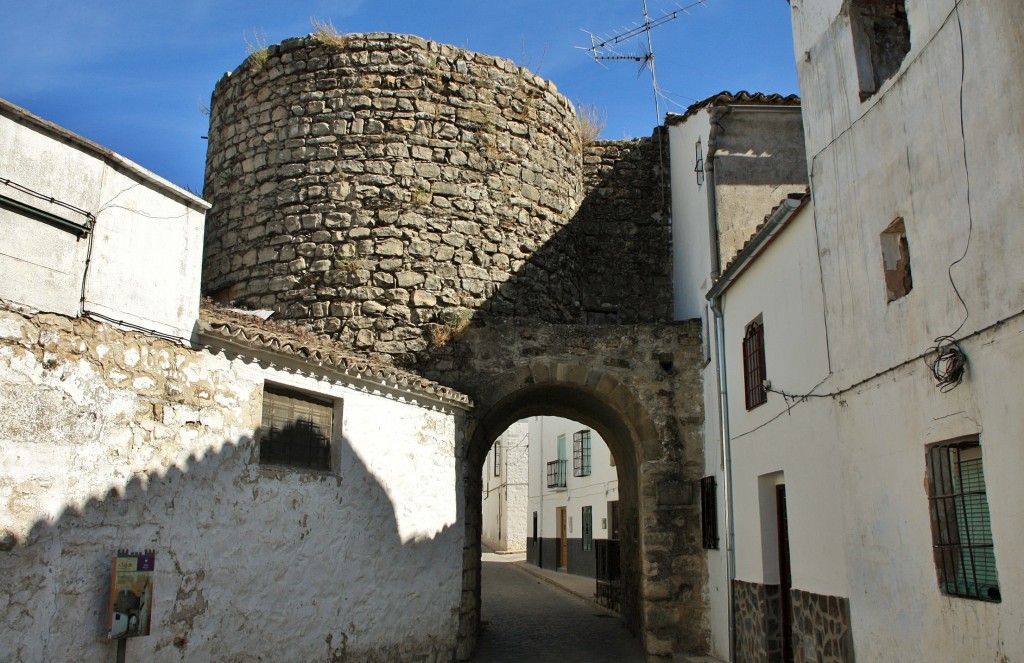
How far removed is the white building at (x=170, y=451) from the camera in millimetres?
5270

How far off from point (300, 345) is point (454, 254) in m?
3.46

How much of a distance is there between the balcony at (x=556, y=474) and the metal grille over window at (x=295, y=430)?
17.4 m

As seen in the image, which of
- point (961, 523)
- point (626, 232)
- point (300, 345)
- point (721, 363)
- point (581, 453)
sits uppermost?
point (626, 232)

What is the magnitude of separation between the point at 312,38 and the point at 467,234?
3186 mm

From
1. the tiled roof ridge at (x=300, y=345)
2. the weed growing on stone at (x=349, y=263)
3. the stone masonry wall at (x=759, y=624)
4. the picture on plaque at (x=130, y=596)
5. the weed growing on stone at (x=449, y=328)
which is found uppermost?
the weed growing on stone at (x=349, y=263)

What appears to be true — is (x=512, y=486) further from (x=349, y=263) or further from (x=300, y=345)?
(x=300, y=345)

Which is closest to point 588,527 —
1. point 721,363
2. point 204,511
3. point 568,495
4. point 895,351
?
point 568,495

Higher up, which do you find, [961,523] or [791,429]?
[791,429]

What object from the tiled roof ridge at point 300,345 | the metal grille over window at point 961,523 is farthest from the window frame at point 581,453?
the metal grille over window at point 961,523

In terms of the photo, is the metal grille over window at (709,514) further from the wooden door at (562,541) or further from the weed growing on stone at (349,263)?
the wooden door at (562,541)

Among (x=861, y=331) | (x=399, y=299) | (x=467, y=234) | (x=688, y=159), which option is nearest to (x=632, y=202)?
(x=688, y=159)

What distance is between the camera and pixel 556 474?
25391 mm

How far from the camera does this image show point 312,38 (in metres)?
10.9

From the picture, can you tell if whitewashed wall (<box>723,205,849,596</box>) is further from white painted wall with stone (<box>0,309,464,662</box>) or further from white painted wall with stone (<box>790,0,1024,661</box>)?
white painted wall with stone (<box>0,309,464,662</box>)
